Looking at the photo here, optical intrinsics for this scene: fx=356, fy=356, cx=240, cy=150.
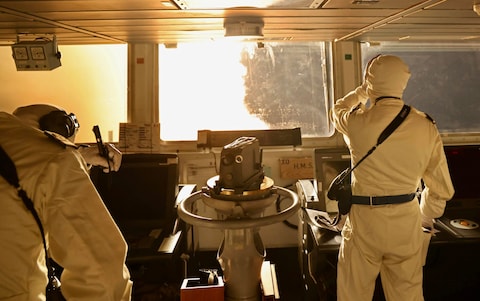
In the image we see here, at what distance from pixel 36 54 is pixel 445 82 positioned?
3180 mm

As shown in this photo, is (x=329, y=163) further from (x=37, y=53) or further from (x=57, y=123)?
(x=37, y=53)

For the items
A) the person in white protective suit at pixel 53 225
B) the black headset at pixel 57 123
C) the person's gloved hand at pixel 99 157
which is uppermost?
the black headset at pixel 57 123

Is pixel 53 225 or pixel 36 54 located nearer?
pixel 53 225

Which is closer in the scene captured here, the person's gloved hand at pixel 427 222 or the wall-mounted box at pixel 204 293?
the wall-mounted box at pixel 204 293

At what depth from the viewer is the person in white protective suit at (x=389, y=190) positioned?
70.7 inches

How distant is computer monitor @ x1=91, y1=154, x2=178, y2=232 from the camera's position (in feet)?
7.13

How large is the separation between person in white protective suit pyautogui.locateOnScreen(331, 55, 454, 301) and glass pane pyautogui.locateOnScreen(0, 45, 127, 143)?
6.52ft

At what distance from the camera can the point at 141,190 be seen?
87.1 inches

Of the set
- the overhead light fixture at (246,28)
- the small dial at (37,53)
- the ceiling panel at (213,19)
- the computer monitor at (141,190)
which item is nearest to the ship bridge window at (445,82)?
the ceiling panel at (213,19)

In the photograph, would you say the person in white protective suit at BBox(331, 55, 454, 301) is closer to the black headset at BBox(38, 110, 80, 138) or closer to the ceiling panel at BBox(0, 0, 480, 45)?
the ceiling panel at BBox(0, 0, 480, 45)

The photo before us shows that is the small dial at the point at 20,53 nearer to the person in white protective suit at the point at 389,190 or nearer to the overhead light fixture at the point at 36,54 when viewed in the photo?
the overhead light fixture at the point at 36,54

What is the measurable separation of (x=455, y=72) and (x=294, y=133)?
159 centimetres

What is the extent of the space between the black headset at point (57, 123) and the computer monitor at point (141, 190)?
1.00m

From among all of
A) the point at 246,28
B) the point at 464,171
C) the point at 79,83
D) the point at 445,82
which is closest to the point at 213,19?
the point at 246,28
